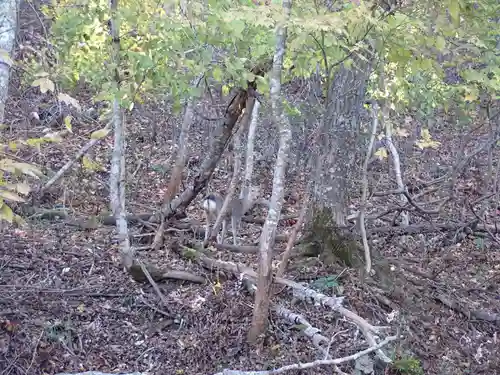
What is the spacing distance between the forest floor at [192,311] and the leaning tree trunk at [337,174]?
0.29 metres

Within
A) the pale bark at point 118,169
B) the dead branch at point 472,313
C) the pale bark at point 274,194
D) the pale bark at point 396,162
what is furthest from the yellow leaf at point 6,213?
the pale bark at point 396,162

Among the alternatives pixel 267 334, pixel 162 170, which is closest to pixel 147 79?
pixel 267 334

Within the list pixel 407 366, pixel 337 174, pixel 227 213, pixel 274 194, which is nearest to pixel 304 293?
pixel 407 366

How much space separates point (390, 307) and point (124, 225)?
3.28m

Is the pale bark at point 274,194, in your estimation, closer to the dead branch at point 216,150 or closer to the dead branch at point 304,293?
the dead branch at point 304,293

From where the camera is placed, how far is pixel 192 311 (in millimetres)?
6344

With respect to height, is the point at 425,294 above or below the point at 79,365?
above

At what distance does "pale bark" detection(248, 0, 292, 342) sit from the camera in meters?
4.93

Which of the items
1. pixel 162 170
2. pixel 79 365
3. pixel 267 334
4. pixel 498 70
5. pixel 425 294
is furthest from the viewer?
pixel 162 170

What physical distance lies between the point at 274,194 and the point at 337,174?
188 centimetres

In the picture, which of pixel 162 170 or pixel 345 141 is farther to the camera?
pixel 162 170

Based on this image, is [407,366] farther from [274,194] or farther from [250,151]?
[250,151]

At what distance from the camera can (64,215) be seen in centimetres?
866

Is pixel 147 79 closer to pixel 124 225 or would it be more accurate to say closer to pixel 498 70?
pixel 124 225
